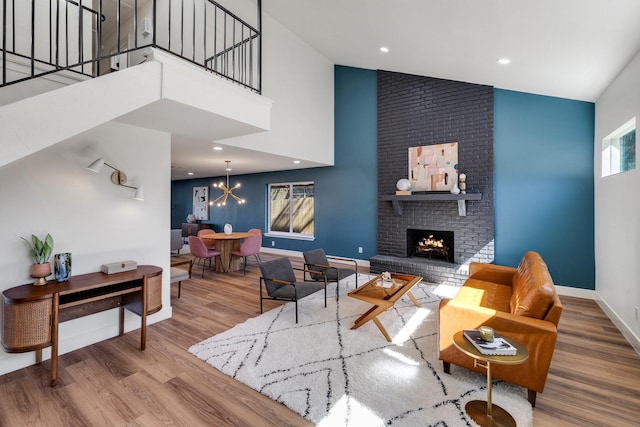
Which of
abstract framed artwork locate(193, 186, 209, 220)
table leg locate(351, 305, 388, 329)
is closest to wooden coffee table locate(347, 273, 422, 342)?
table leg locate(351, 305, 388, 329)

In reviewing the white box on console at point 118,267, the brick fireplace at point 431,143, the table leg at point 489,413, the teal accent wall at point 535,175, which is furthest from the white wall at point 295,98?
the table leg at point 489,413

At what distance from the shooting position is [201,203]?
9734 mm

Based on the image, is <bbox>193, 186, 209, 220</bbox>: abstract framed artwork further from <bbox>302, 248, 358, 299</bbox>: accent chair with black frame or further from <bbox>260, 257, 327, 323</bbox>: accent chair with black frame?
<bbox>260, 257, 327, 323</bbox>: accent chair with black frame

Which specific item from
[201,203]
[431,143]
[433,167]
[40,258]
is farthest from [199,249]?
[431,143]

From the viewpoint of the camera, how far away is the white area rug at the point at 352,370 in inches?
77.7

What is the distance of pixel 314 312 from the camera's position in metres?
3.71

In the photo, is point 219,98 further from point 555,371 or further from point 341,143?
point 341,143

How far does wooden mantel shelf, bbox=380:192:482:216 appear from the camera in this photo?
4988 mm

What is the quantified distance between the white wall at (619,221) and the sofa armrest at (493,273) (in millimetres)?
1003

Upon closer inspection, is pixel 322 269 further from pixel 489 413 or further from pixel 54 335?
pixel 54 335

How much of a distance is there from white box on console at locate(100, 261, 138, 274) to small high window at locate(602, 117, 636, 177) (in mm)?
5291

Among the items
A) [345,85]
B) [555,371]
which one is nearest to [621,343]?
[555,371]

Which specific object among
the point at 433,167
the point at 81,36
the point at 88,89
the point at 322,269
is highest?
the point at 81,36

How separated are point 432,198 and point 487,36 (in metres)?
2.74
